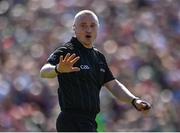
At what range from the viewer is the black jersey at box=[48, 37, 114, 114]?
621 centimetres

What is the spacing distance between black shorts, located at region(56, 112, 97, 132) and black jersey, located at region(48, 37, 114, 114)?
0.06 m

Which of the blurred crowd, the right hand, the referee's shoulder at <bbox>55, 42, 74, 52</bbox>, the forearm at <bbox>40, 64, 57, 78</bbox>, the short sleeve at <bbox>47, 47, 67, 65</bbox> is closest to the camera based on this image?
the right hand

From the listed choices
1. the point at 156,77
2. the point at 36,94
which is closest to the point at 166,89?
the point at 156,77

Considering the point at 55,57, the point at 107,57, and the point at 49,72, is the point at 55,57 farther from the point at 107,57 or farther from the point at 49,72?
the point at 107,57

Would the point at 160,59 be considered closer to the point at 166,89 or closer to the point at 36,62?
the point at 166,89

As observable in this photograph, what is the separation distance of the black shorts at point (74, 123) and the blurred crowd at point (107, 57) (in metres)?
4.47

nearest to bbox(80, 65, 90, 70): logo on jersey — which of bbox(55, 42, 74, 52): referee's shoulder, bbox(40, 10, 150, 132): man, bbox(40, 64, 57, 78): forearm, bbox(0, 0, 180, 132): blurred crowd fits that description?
bbox(40, 10, 150, 132): man

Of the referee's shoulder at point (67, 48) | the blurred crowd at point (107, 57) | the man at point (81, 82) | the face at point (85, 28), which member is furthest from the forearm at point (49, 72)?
the blurred crowd at point (107, 57)

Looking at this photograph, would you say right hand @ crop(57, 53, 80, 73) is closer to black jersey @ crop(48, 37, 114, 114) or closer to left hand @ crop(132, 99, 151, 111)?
black jersey @ crop(48, 37, 114, 114)

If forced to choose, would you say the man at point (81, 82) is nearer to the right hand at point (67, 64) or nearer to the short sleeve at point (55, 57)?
the short sleeve at point (55, 57)

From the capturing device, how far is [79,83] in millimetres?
6230

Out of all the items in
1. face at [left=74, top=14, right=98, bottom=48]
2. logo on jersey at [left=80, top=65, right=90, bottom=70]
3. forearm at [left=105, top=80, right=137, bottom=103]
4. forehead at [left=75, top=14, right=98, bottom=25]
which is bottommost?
forearm at [left=105, top=80, right=137, bottom=103]

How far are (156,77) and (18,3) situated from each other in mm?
3974

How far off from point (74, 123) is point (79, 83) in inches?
13.7
